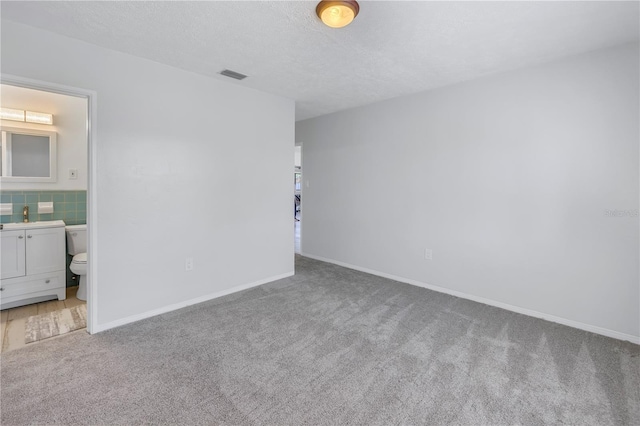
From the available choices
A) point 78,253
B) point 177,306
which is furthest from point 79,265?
point 177,306

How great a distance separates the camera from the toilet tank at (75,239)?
10.9 feet

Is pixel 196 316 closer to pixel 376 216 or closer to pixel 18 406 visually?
pixel 18 406

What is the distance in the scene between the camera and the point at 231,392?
5.76 ft

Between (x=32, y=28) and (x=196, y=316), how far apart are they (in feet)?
8.28

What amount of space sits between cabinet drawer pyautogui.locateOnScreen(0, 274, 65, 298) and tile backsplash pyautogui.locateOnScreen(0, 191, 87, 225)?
27.3 inches

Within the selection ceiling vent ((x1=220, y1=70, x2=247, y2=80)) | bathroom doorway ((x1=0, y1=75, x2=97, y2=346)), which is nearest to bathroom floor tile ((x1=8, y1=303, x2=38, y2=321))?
bathroom doorway ((x1=0, y1=75, x2=97, y2=346))

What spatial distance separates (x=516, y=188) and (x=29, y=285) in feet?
16.2

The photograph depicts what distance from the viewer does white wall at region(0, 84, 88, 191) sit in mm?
3221

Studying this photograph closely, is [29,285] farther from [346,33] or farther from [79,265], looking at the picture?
[346,33]

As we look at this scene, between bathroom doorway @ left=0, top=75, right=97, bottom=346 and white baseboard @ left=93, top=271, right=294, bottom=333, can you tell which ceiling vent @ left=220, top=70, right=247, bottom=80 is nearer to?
bathroom doorway @ left=0, top=75, right=97, bottom=346

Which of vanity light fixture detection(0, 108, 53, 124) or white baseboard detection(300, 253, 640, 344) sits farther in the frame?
vanity light fixture detection(0, 108, 53, 124)

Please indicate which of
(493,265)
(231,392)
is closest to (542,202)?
(493,265)

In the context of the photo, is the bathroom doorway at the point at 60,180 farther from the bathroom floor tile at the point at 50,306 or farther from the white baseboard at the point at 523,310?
the white baseboard at the point at 523,310

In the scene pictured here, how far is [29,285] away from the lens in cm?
301
